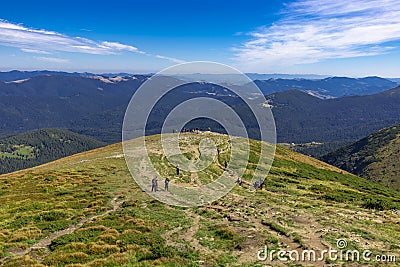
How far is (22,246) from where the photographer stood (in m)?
26.1

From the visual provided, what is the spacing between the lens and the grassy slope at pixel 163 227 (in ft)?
78.5

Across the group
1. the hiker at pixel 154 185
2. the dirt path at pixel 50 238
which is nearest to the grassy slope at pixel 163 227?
the dirt path at pixel 50 238

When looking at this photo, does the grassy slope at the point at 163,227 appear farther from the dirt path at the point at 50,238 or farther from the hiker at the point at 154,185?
the hiker at the point at 154,185

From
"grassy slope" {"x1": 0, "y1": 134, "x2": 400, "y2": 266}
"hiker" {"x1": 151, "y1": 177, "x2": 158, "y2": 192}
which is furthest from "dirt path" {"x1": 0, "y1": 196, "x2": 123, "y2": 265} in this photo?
"hiker" {"x1": 151, "y1": 177, "x2": 158, "y2": 192}

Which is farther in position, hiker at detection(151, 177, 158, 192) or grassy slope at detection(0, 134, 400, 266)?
hiker at detection(151, 177, 158, 192)

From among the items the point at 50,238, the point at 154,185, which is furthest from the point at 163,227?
the point at 154,185

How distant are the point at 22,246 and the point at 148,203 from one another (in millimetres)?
16418

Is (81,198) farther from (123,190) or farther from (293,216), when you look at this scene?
(293,216)

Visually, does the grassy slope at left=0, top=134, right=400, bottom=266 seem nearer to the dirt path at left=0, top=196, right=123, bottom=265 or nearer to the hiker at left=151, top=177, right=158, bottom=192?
the dirt path at left=0, top=196, right=123, bottom=265

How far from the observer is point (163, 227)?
30703 mm

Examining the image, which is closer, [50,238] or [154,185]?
[50,238]

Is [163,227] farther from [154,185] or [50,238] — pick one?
[154,185]

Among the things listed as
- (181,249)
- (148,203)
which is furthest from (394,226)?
(148,203)

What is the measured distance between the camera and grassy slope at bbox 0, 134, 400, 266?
2394cm
